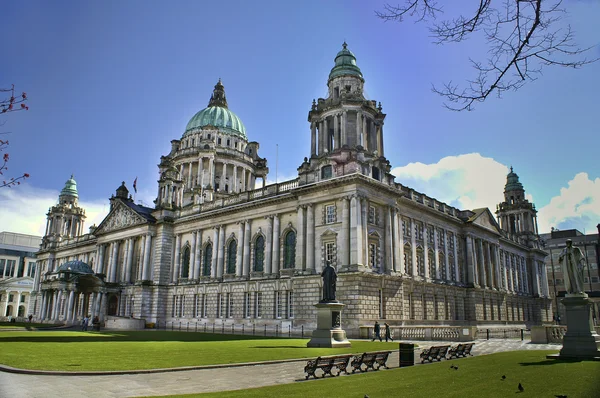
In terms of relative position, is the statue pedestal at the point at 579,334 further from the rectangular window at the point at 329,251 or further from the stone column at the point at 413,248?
the stone column at the point at 413,248

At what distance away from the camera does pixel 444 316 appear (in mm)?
49531

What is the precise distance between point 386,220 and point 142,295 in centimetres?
3189

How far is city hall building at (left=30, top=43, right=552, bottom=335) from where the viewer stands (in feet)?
133

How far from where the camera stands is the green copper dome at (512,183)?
265 feet

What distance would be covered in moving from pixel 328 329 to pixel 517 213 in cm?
6340

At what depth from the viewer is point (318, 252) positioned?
4122 cm

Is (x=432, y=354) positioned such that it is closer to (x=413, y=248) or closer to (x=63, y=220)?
(x=413, y=248)

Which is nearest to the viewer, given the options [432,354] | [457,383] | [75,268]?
[457,383]

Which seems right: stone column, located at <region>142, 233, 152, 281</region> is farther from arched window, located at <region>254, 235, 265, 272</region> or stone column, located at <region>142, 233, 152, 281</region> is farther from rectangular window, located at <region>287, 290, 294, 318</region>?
rectangular window, located at <region>287, 290, 294, 318</region>

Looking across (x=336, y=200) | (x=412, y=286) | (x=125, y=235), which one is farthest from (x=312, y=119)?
(x=125, y=235)

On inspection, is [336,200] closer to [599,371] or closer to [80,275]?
[599,371]

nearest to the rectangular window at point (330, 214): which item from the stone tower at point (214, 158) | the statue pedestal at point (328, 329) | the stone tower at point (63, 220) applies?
the statue pedestal at point (328, 329)

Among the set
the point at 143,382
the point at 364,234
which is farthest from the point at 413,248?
the point at 143,382

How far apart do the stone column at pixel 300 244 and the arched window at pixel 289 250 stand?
2.33m
